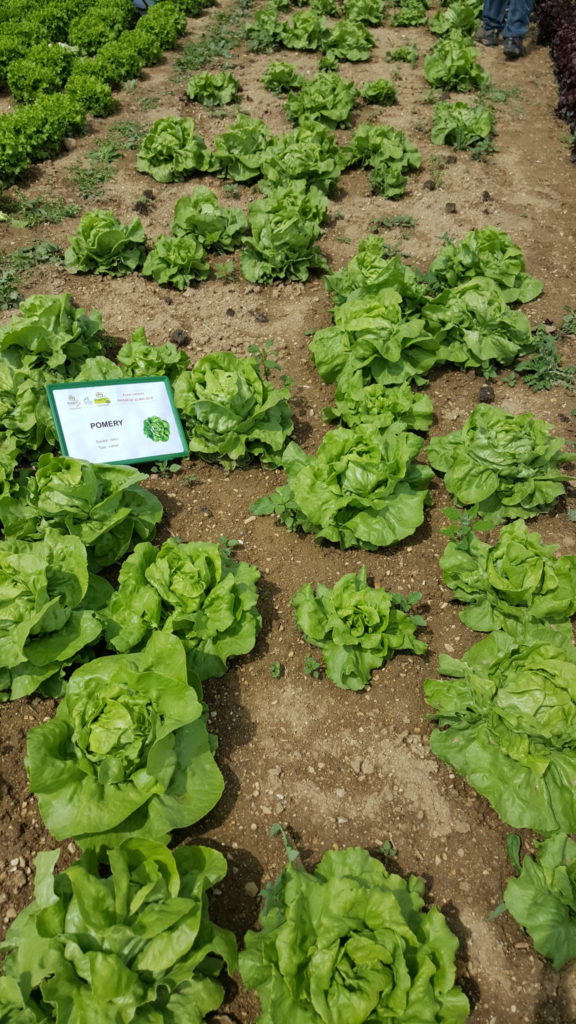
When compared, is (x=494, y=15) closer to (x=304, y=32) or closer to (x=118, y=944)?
(x=304, y=32)

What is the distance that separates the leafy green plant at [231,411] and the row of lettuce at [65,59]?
210 inches

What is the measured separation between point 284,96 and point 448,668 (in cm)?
1020

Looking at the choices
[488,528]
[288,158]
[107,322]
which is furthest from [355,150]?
[488,528]

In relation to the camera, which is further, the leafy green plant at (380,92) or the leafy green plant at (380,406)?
the leafy green plant at (380,92)

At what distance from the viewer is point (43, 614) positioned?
3.95 m

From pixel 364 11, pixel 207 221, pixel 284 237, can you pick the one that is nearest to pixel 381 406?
pixel 284 237

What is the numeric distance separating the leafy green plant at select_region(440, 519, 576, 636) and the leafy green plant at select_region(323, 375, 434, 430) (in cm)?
129

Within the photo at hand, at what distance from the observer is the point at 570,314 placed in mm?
7234

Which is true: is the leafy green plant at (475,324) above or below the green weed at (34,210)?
below

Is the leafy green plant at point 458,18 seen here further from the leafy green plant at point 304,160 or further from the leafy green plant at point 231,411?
the leafy green plant at point 231,411

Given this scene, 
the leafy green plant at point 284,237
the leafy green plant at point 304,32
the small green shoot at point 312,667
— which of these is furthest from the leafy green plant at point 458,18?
the small green shoot at point 312,667

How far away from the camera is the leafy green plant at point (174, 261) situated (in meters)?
7.24

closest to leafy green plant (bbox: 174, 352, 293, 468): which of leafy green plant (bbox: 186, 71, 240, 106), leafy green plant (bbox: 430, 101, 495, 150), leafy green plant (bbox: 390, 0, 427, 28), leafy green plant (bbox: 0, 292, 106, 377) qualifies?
leafy green plant (bbox: 0, 292, 106, 377)

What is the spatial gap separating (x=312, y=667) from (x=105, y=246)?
16.9 feet
